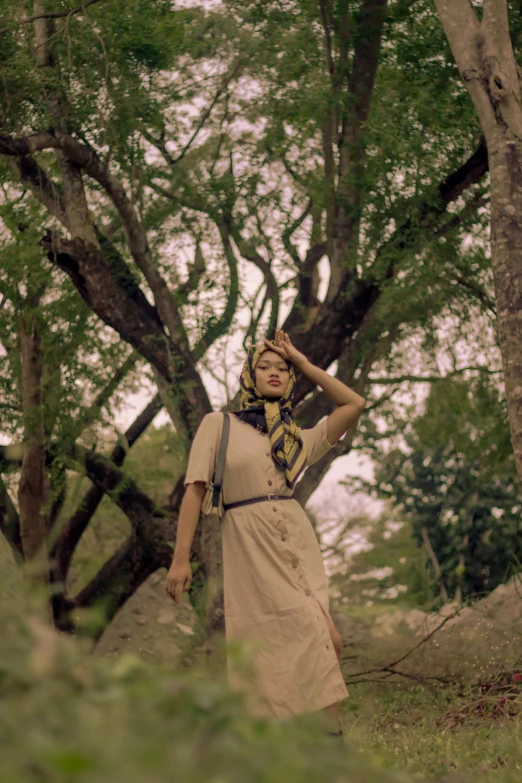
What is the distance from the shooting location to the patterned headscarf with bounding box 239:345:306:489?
525 cm

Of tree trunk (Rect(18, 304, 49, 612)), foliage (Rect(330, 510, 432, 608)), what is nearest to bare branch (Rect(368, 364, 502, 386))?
tree trunk (Rect(18, 304, 49, 612))

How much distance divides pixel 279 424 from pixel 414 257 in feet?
19.6

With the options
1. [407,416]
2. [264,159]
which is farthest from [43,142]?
[407,416]

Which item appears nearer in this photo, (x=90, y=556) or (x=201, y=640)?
(x=201, y=640)

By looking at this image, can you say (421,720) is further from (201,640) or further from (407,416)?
(407,416)

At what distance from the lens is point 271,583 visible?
5047 millimetres

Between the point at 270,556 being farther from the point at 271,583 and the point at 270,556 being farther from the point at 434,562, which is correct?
the point at 434,562

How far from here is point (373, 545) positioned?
117ft

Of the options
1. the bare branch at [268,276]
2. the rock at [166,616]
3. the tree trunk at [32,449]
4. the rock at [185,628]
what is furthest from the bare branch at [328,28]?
the rock at [166,616]

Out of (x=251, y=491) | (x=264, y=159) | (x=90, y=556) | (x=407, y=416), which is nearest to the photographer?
(x=251, y=491)

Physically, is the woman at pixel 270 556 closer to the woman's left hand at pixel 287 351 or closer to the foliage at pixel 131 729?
the woman's left hand at pixel 287 351

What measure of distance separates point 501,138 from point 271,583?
4121 millimetres

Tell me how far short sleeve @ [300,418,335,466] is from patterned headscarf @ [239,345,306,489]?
124 mm

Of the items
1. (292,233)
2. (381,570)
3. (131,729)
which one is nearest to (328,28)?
(292,233)
